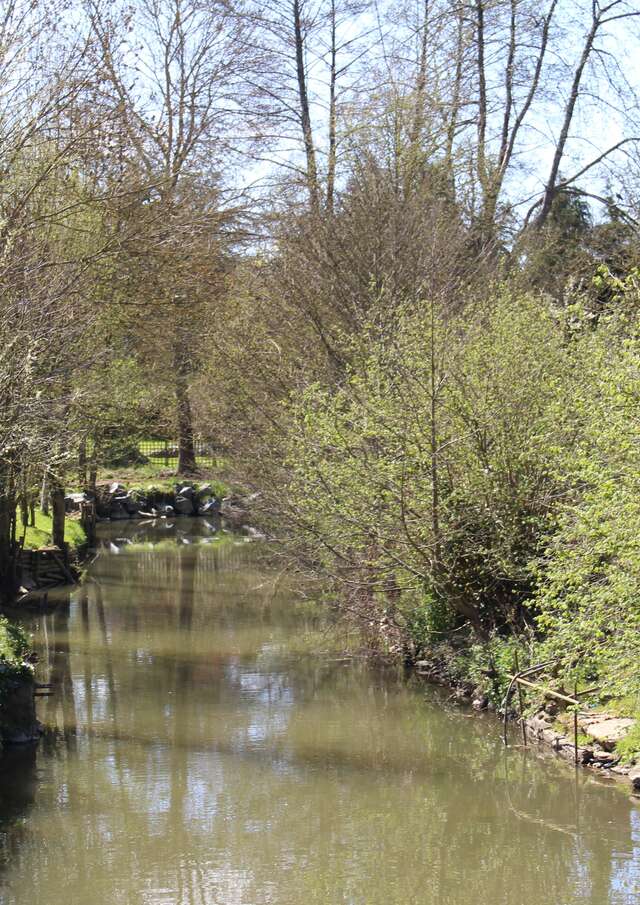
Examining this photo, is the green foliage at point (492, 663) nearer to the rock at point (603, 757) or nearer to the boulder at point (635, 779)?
the rock at point (603, 757)

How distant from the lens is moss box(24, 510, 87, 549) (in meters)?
26.3

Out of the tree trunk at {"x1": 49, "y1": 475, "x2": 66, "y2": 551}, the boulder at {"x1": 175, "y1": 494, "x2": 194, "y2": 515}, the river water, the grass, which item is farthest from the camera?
the grass

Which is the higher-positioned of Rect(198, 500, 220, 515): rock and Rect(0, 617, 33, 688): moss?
Rect(198, 500, 220, 515): rock

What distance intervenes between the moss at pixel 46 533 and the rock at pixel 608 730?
15609 mm

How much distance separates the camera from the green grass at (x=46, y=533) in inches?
1035

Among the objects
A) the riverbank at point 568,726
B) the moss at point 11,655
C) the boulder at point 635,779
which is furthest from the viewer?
the moss at point 11,655

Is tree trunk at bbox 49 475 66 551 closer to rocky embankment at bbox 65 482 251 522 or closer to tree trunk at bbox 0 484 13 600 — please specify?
tree trunk at bbox 0 484 13 600

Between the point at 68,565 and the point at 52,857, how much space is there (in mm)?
16007

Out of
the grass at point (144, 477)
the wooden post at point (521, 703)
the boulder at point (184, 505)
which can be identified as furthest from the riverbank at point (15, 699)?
the boulder at point (184, 505)

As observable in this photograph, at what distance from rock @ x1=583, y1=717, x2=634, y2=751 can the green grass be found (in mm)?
15609

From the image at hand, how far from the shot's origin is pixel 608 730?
13.3 meters

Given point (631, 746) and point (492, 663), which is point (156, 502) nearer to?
point (492, 663)

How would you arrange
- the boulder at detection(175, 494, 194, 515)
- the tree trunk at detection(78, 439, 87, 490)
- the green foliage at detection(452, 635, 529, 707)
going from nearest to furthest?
the green foliage at detection(452, 635, 529, 707) → the tree trunk at detection(78, 439, 87, 490) → the boulder at detection(175, 494, 194, 515)

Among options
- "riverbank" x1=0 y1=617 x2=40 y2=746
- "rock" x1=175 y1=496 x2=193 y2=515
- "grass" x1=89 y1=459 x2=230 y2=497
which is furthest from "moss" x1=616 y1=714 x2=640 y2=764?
"rock" x1=175 y1=496 x2=193 y2=515
